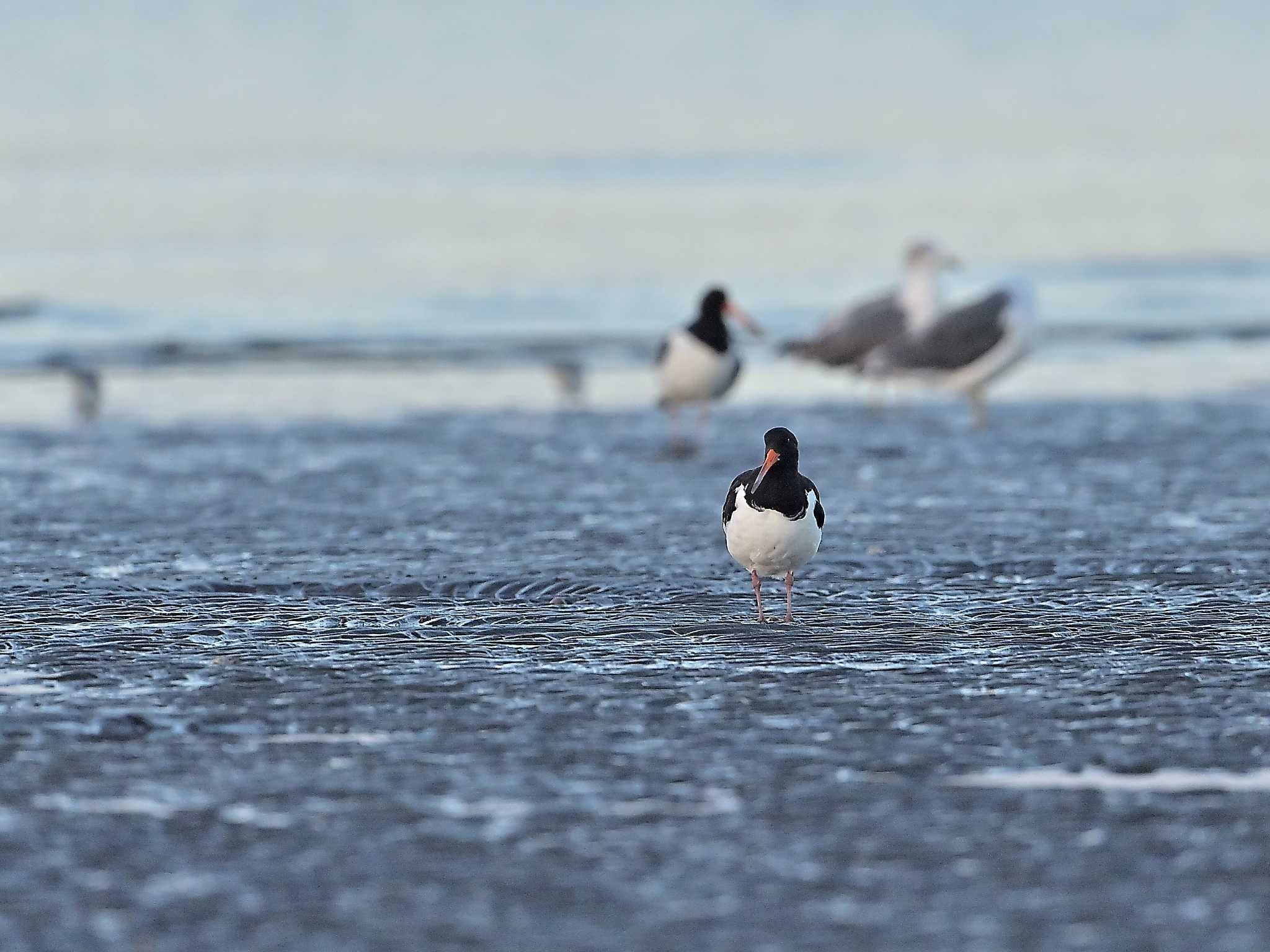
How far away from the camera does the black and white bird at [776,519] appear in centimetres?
855

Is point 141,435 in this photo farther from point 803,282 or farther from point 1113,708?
point 803,282

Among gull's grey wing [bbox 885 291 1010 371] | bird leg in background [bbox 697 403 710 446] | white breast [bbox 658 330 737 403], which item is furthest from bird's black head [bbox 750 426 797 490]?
gull's grey wing [bbox 885 291 1010 371]

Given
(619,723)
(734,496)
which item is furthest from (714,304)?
(619,723)

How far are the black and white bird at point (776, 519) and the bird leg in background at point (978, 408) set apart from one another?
9.44 meters

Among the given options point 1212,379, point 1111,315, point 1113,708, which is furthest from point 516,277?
point 1113,708

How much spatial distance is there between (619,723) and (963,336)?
40.2 ft

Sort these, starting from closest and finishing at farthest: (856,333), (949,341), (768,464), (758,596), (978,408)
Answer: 1. (768,464)
2. (758,596)
3. (978,408)
4. (949,341)
5. (856,333)

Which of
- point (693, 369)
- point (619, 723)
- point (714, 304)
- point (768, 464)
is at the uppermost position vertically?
point (714, 304)

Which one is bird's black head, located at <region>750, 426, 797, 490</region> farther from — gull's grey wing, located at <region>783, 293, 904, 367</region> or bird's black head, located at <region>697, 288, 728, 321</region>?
gull's grey wing, located at <region>783, 293, 904, 367</region>

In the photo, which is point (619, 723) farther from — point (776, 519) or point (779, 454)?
point (779, 454)

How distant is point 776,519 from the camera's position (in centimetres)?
855

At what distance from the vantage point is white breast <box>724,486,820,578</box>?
28.0ft

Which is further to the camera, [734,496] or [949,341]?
[949,341]

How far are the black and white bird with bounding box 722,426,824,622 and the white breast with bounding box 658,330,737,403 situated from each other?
7.89m
